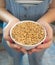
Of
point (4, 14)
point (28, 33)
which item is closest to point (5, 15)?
point (4, 14)

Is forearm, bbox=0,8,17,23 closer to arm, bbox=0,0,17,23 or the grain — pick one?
arm, bbox=0,0,17,23

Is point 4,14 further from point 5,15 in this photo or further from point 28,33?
point 28,33

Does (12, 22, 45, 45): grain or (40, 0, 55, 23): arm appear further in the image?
(40, 0, 55, 23): arm

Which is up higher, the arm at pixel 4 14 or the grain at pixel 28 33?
the arm at pixel 4 14

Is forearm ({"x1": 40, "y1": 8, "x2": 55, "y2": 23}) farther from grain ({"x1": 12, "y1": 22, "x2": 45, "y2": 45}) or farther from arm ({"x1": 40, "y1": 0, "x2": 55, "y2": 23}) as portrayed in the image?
grain ({"x1": 12, "y1": 22, "x2": 45, "y2": 45})

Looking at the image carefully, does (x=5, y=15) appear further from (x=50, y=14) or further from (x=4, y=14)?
(x=50, y=14)

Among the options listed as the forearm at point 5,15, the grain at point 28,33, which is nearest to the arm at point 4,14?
the forearm at point 5,15

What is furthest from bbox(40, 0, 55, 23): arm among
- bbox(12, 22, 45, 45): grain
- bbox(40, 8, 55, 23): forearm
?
bbox(12, 22, 45, 45): grain

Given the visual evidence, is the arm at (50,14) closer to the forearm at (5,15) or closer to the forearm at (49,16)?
the forearm at (49,16)

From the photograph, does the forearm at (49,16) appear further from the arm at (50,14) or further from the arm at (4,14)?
the arm at (4,14)

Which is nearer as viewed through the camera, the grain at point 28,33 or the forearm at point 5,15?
the grain at point 28,33

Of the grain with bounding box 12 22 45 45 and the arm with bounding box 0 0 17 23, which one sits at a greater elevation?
the arm with bounding box 0 0 17 23

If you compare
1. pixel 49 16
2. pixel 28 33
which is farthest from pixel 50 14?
pixel 28 33

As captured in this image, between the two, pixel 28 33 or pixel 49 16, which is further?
pixel 49 16
